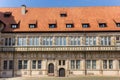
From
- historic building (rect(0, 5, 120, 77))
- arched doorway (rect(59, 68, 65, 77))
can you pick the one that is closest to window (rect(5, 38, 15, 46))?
historic building (rect(0, 5, 120, 77))

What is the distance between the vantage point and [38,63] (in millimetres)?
52062

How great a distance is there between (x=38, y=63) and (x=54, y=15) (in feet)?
30.2

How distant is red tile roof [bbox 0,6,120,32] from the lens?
5256 cm

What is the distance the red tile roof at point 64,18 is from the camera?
52.6 metres

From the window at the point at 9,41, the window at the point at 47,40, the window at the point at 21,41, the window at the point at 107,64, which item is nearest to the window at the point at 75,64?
the window at the point at 107,64

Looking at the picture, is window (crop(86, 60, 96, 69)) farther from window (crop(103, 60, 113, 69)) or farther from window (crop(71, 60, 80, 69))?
window (crop(103, 60, 113, 69))

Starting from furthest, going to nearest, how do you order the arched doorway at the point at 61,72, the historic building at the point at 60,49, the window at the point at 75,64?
1. the arched doorway at the point at 61,72
2. the window at the point at 75,64
3. the historic building at the point at 60,49

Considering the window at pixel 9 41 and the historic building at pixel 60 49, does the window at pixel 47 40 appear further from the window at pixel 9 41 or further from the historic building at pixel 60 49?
the window at pixel 9 41

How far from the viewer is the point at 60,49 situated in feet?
170

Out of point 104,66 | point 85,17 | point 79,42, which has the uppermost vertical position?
point 85,17

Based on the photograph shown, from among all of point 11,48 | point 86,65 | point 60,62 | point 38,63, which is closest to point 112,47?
point 86,65

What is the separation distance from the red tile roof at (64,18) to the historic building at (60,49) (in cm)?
16

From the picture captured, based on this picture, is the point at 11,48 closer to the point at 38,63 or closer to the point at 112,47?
the point at 38,63

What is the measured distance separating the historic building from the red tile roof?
0.16m
